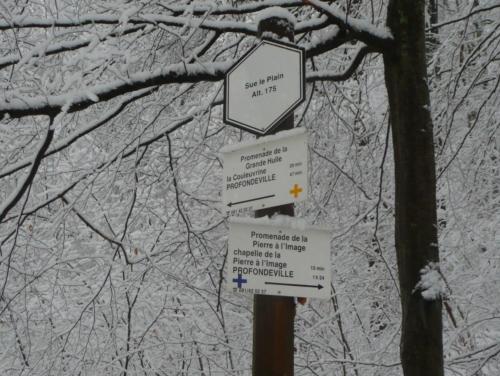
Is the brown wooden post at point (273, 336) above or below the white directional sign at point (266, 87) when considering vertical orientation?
below

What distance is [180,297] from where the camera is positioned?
5.81m

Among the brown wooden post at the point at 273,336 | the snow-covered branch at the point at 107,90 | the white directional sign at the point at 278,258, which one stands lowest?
the brown wooden post at the point at 273,336

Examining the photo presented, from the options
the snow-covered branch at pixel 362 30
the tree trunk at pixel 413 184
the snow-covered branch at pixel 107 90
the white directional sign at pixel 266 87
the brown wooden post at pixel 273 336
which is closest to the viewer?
the brown wooden post at pixel 273 336

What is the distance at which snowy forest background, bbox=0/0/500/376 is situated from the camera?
4164mm

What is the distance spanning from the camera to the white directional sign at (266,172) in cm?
208

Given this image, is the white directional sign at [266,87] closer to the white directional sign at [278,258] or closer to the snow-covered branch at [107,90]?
the white directional sign at [278,258]

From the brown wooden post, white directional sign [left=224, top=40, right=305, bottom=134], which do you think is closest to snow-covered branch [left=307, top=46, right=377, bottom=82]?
white directional sign [left=224, top=40, right=305, bottom=134]

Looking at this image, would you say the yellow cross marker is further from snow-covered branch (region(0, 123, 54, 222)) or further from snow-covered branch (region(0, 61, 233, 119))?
snow-covered branch (region(0, 123, 54, 222))

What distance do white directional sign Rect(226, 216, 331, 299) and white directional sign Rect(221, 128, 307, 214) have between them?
91 mm

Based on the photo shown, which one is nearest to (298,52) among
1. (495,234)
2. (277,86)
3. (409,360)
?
(277,86)

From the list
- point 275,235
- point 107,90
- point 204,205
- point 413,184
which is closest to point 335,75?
point 413,184

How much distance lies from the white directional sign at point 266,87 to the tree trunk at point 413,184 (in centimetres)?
91

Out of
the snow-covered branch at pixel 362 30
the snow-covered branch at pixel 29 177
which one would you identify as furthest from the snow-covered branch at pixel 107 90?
the snow-covered branch at pixel 362 30

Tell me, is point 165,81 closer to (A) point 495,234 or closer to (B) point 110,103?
(B) point 110,103
